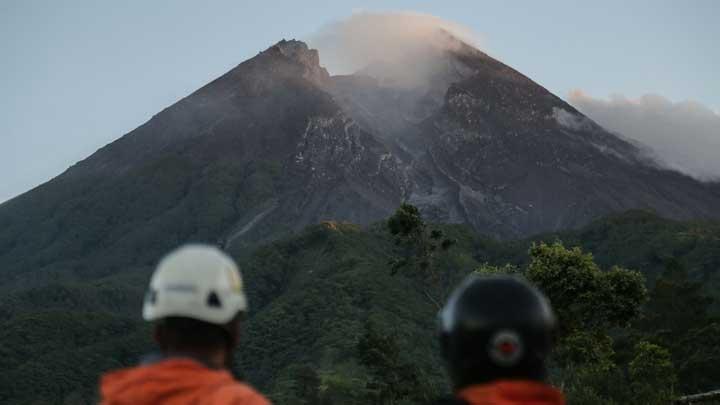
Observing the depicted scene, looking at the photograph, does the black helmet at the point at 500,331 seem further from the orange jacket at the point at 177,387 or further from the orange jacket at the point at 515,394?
the orange jacket at the point at 177,387

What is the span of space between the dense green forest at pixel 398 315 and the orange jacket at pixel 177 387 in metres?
27.2

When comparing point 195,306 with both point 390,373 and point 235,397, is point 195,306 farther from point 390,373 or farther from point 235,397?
point 390,373

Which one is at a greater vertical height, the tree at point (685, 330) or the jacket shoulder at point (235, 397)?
the jacket shoulder at point (235, 397)

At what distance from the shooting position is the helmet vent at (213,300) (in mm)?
3361

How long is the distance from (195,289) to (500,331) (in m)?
1.16

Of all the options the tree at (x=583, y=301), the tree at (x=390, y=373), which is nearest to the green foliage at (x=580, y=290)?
the tree at (x=583, y=301)

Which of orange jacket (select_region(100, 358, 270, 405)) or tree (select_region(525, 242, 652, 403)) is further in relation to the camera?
tree (select_region(525, 242, 652, 403))

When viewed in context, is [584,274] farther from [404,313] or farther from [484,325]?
[404,313]

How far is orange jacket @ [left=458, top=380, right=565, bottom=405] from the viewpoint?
114 inches

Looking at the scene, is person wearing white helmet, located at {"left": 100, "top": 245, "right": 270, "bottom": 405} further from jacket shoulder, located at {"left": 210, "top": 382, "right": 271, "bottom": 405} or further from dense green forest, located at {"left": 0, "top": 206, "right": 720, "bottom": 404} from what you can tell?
dense green forest, located at {"left": 0, "top": 206, "right": 720, "bottom": 404}

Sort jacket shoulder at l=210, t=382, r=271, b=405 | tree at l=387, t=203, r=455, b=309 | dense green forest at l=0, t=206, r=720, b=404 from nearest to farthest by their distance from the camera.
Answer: jacket shoulder at l=210, t=382, r=271, b=405
dense green forest at l=0, t=206, r=720, b=404
tree at l=387, t=203, r=455, b=309

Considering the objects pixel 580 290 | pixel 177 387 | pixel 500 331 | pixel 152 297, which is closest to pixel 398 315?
pixel 580 290

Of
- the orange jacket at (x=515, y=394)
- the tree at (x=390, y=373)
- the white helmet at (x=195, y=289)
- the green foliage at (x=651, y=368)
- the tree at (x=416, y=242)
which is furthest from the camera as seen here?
the tree at (x=390, y=373)

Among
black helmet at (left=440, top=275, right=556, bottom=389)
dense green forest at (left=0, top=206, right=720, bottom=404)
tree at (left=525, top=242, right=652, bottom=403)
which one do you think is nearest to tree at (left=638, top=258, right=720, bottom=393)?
dense green forest at (left=0, top=206, right=720, bottom=404)
